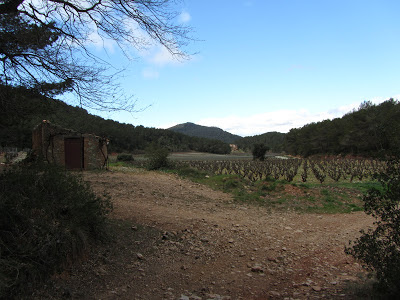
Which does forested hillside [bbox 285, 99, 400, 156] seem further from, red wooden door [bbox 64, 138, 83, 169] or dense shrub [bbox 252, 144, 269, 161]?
red wooden door [bbox 64, 138, 83, 169]

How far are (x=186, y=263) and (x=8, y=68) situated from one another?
13.6ft

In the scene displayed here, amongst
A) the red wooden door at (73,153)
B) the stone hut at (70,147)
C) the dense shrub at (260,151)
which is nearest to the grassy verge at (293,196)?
the stone hut at (70,147)

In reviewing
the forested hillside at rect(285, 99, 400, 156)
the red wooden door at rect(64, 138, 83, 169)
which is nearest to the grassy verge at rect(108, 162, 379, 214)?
the red wooden door at rect(64, 138, 83, 169)

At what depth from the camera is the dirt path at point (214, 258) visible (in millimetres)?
3400

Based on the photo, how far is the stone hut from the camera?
13.6 meters

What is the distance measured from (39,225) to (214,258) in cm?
268

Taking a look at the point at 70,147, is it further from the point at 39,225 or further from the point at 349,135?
the point at 349,135

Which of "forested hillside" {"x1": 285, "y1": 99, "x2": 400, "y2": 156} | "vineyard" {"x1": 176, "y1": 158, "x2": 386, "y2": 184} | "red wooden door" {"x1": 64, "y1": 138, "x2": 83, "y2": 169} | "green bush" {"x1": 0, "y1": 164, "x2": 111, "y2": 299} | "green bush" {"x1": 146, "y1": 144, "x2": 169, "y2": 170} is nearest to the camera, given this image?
"green bush" {"x1": 0, "y1": 164, "x2": 111, "y2": 299}

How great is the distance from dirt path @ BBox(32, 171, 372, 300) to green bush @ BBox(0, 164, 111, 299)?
→ 0.87ft

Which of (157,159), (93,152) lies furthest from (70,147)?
(157,159)

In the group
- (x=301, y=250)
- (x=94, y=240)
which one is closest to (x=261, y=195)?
(x=301, y=250)

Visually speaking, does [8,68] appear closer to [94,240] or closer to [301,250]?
[94,240]

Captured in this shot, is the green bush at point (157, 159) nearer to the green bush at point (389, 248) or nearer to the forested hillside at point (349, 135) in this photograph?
the green bush at point (389, 248)

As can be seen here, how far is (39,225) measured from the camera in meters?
3.37
